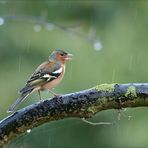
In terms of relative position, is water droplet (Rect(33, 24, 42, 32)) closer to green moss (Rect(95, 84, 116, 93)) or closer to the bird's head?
the bird's head

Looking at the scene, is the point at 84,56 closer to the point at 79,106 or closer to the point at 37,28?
the point at 37,28

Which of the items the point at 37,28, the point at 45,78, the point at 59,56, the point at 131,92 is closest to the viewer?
the point at 131,92

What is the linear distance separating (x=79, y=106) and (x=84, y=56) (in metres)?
9.21

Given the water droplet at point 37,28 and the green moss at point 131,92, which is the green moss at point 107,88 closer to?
the green moss at point 131,92

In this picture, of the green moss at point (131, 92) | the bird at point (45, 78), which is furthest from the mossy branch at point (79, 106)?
the bird at point (45, 78)

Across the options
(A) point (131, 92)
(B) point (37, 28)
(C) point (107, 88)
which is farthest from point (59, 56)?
(B) point (37, 28)

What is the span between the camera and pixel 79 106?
14.7 feet

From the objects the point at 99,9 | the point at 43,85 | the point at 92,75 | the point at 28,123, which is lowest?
the point at 28,123

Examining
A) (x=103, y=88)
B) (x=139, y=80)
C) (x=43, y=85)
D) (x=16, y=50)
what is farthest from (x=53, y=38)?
(x=103, y=88)

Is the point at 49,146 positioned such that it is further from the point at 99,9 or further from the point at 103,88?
the point at 103,88

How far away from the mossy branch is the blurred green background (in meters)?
7.85

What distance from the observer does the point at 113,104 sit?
14.6 ft

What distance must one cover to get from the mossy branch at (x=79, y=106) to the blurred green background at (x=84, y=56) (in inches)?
309

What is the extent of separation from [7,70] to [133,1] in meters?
3.14
